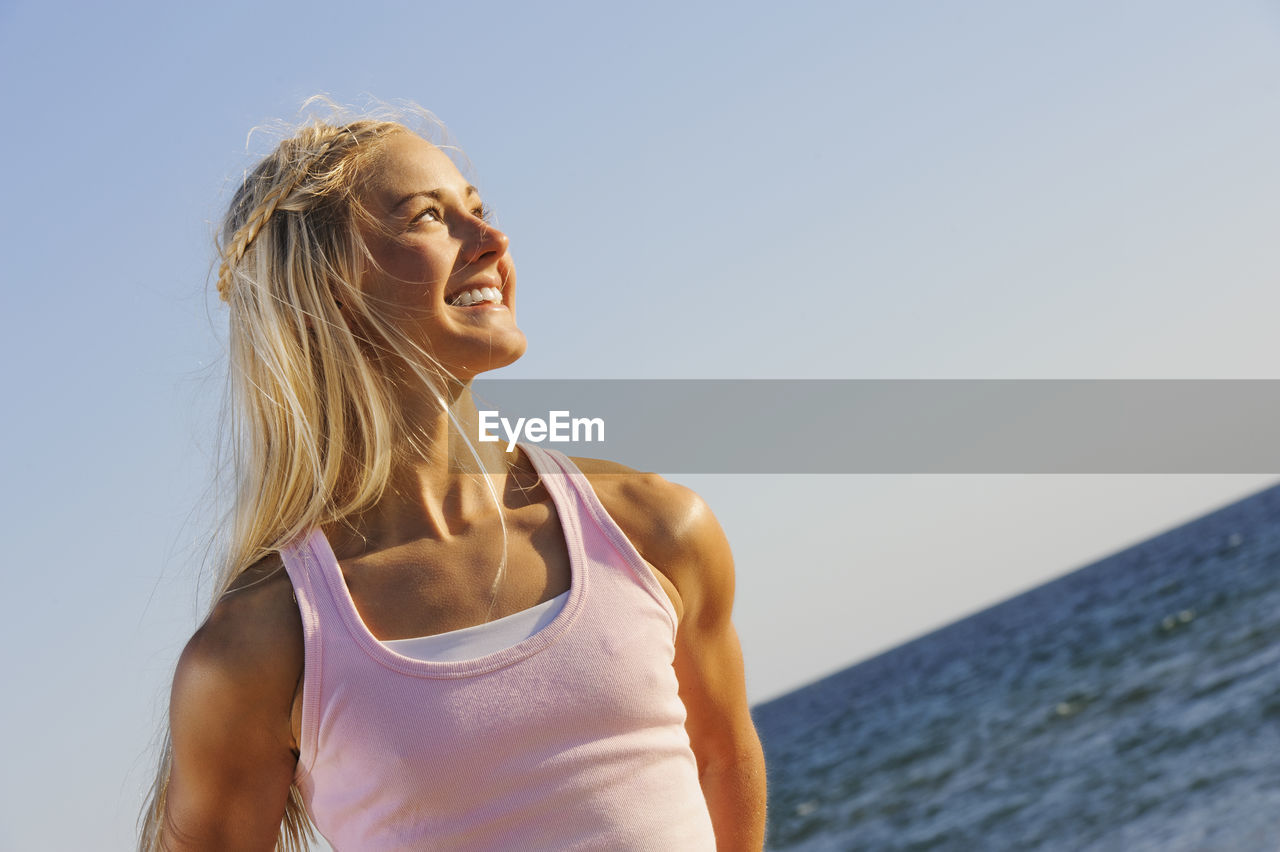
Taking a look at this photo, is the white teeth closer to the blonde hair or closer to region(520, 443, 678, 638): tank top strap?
the blonde hair

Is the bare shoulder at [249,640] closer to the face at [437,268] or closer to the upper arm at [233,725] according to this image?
the upper arm at [233,725]

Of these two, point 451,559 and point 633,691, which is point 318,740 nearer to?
point 451,559

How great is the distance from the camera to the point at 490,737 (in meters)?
1.75

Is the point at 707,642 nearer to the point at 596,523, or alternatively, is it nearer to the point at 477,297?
the point at 596,523

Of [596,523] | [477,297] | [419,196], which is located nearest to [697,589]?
[596,523]

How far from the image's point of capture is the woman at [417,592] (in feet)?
5.75

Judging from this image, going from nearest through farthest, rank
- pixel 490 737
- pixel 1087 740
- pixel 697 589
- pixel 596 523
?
pixel 490 737
pixel 596 523
pixel 697 589
pixel 1087 740

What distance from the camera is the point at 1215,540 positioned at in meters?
53.8

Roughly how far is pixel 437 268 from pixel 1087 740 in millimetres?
23400

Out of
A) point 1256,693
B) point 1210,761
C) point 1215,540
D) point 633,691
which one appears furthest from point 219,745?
point 1215,540

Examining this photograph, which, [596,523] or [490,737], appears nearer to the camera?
[490,737]

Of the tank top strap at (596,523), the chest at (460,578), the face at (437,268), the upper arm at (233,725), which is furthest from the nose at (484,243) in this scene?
the upper arm at (233,725)

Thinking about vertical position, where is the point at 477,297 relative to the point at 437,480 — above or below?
above

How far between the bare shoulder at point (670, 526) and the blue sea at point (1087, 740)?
6794 mm
